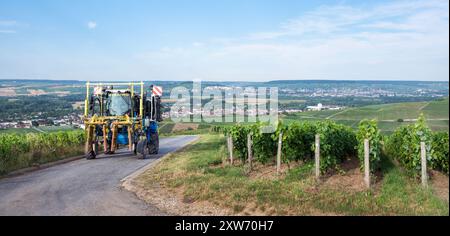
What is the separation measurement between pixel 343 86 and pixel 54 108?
30251mm

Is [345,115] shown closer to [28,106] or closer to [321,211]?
[321,211]

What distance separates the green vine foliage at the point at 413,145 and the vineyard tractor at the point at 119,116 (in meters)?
10.6

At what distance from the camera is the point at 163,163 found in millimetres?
16000

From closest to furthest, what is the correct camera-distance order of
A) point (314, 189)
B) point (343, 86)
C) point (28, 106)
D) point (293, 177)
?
point (314, 189) < point (293, 177) < point (28, 106) < point (343, 86)

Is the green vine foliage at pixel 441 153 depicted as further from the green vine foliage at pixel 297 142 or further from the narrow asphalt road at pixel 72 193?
the narrow asphalt road at pixel 72 193

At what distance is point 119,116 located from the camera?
18.2m

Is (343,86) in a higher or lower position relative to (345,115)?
higher

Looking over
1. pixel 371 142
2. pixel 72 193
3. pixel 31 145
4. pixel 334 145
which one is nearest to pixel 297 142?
pixel 334 145

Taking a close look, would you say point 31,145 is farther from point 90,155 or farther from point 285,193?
point 285,193

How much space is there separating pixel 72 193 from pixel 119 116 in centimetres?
794

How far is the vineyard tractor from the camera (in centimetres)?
1800

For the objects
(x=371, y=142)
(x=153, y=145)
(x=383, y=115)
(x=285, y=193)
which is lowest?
(x=285, y=193)
